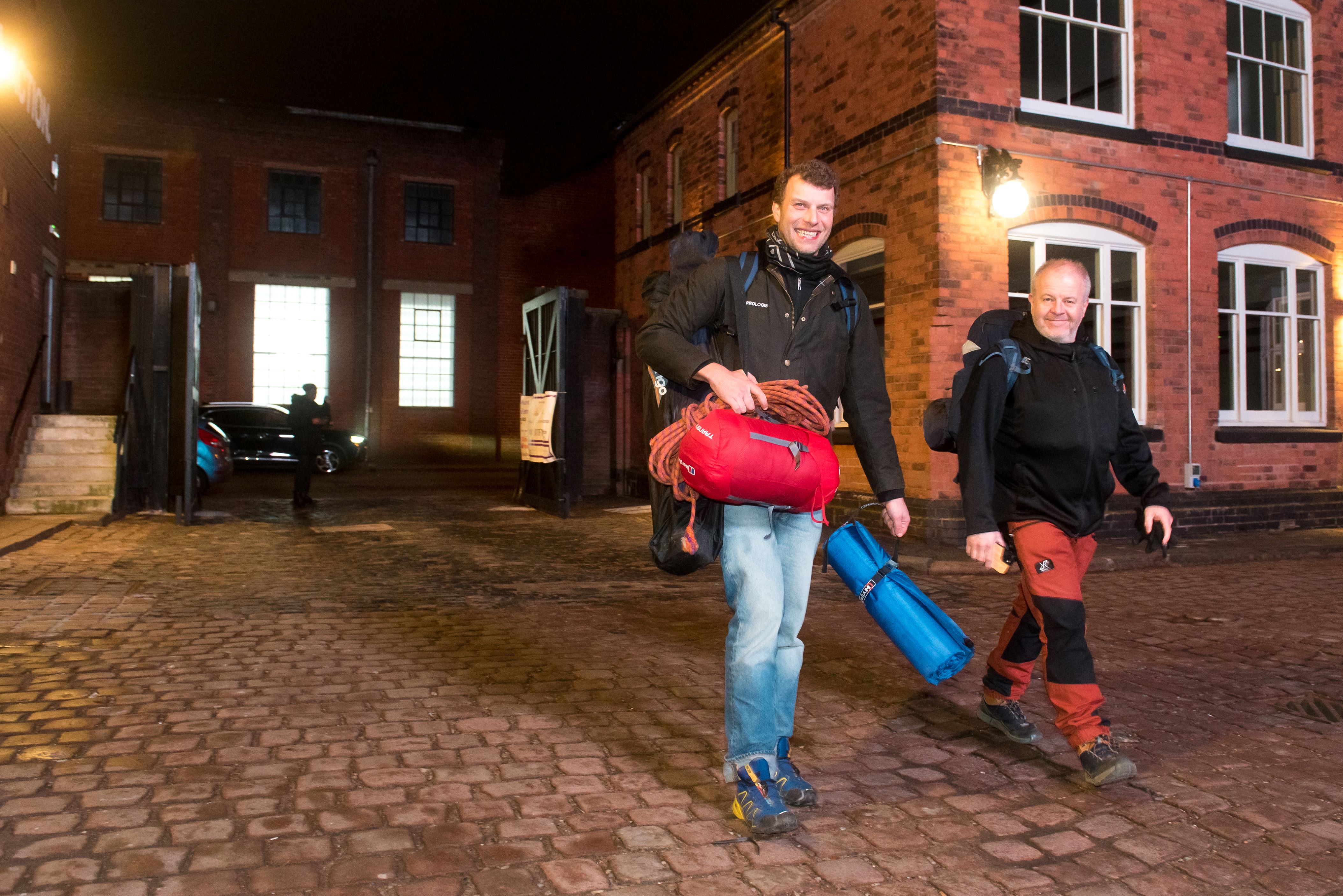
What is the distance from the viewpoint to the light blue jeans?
3029 millimetres

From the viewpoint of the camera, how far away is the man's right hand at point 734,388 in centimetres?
284

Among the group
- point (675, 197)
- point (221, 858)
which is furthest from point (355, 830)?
point (675, 197)

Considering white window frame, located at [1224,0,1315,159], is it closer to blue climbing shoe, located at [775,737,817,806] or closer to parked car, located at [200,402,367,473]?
blue climbing shoe, located at [775,737,817,806]

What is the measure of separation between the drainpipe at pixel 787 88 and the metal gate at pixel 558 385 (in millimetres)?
3625

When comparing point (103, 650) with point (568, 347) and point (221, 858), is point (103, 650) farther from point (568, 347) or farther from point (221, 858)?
point (568, 347)

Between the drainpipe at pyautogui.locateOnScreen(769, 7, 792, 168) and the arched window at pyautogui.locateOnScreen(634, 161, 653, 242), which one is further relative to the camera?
the arched window at pyautogui.locateOnScreen(634, 161, 653, 242)

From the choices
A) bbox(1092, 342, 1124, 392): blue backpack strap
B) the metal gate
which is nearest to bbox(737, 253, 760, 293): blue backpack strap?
bbox(1092, 342, 1124, 392): blue backpack strap

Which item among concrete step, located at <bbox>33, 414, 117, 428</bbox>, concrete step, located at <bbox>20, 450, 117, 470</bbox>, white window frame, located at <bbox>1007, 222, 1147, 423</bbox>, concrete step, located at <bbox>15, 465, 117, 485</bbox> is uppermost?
white window frame, located at <bbox>1007, 222, 1147, 423</bbox>

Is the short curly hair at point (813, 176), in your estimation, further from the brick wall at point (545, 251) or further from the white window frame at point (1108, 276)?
the brick wall at point (545, 251)

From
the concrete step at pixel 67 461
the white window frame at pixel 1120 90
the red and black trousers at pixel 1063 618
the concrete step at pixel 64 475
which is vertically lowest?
the red and black trousers at pixel 1063 618

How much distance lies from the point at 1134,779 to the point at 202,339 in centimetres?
2598

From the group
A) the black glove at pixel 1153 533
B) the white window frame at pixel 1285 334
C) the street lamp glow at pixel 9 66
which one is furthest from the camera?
the white window frame at pixel 1285 334

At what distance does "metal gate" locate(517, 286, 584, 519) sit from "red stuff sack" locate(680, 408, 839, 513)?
1099cm

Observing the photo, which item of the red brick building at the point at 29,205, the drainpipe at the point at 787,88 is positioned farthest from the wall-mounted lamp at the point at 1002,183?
the red brick building at the point at 29,205
